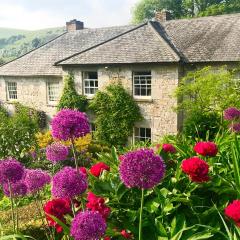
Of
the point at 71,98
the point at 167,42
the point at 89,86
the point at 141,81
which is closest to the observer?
the point at 141,81

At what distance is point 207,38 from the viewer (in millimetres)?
18531

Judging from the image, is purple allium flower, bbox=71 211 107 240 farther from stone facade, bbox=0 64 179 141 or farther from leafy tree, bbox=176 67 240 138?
stone facade, bbox=0 64 179 141

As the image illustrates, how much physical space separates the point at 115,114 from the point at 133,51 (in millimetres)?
3314

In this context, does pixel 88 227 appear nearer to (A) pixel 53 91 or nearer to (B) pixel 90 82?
(B) pixel 90 82

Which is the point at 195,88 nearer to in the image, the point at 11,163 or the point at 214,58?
the point at 214,58

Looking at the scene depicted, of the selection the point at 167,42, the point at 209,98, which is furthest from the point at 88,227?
the point at 167,42

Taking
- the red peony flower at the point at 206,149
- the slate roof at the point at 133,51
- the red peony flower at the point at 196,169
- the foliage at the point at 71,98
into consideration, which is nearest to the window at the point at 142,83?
the slate roof at the point at 133,51

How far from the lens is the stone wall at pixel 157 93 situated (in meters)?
17.0

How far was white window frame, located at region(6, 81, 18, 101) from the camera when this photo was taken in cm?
2442

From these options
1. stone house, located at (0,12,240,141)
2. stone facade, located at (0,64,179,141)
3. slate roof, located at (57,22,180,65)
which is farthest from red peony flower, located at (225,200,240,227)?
slate roof, located at (57,22,180,65)

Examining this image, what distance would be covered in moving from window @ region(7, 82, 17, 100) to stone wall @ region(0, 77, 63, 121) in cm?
25

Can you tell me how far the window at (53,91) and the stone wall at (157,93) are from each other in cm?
421

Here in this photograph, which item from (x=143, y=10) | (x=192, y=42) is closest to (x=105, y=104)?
(x=192, y=42)

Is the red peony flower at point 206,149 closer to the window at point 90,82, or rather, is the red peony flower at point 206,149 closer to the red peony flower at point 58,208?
the red peony flower at point 58,208
